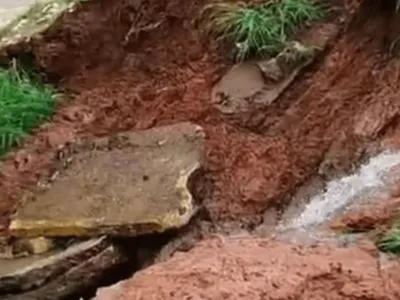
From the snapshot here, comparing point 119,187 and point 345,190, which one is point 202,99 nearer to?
point 119,187

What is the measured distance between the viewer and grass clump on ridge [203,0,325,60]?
5398mm

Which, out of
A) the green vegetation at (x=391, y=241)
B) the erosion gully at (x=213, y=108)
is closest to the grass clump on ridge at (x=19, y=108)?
the erosion gully at (x=213, y=108)

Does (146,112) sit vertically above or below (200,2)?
below

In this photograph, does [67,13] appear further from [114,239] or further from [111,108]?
[114,239]

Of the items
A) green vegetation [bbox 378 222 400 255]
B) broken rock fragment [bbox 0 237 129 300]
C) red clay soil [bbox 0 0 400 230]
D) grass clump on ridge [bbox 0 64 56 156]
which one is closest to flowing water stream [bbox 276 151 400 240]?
red clay soil [bbox 0 0 400 230]

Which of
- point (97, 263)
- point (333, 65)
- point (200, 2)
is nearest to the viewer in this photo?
point (97, 263)

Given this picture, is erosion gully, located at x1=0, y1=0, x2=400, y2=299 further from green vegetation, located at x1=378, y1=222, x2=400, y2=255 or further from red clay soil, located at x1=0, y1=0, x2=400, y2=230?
green vegetation, located at x1=378, y1=222, x2=400, y2=255

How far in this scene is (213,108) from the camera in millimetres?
5340

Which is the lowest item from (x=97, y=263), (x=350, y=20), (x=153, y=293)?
(x=97, y=263)

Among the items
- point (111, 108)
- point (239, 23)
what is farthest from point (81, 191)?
point (239, 23)

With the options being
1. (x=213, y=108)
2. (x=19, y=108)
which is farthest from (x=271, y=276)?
(x=19, y=108)

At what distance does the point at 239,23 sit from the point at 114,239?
1.30m

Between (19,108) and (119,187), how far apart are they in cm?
85

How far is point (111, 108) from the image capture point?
5.54 metres
